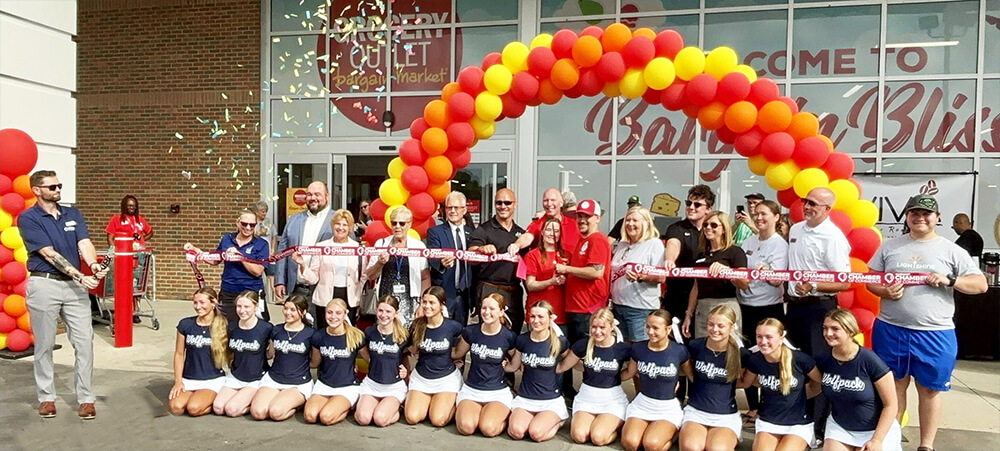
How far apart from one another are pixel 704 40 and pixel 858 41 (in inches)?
86.6

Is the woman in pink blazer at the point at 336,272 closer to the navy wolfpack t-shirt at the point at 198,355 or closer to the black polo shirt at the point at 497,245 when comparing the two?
the navy wolfpack t-shirt at the point at 198,355

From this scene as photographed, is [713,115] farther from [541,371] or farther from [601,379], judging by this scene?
[541,371]

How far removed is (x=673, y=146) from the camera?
10.7 metres

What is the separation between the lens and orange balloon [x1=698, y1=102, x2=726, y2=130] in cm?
558

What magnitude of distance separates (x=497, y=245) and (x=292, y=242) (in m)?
1.96

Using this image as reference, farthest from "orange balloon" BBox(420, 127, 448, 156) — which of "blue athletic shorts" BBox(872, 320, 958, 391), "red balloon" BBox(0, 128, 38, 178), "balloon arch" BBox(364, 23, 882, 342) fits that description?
"red balloon" BBox(0, 128, 38, 178)

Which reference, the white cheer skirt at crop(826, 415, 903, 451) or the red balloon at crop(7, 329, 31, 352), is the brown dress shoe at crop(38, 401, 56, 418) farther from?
the white cheer skirt at crop(826, 415, 903, 451)

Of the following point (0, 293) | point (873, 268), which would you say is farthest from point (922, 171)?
point (0, 293)

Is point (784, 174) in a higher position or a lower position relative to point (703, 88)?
lower

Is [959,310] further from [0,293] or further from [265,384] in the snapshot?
[0,293]

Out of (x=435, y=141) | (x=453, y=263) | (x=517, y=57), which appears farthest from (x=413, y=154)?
(x=517, y=57)

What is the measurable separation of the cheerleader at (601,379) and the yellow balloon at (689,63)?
2.13 meters

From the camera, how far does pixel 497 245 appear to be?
578 centimetres

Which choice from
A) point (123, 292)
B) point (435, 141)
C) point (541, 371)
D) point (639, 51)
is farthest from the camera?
point (123, 292)
